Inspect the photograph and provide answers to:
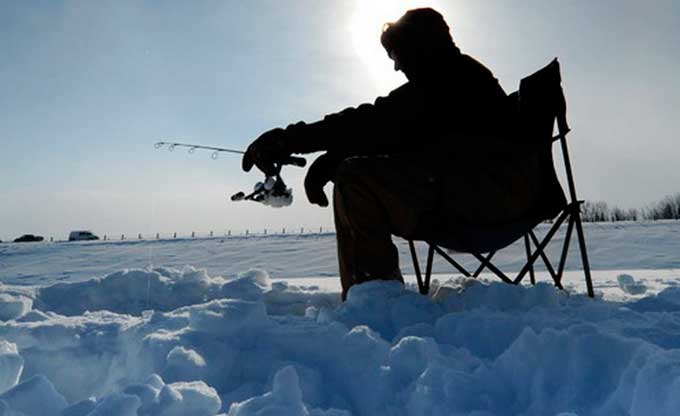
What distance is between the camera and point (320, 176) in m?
3.05

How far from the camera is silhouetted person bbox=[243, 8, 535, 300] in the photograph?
8.87ft

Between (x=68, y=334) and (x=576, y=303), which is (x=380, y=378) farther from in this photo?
(x=576, y=303)

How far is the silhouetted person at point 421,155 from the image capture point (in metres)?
2.71

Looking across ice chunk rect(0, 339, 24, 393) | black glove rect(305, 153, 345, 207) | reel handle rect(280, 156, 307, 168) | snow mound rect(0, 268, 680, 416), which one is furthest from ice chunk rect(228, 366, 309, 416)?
reel handle rect(280, 156, 307, 168)

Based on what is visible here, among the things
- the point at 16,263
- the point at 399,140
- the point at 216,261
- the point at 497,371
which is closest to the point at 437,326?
the point at 497,371

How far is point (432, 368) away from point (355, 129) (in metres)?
1.78

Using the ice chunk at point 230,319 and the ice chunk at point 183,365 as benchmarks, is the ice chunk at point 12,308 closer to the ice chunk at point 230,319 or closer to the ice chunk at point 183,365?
the ice chunk at point 230,319

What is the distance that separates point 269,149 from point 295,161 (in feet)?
0.94

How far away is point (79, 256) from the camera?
13117mm

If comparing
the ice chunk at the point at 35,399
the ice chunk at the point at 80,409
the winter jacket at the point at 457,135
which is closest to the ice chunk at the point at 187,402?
the ice chunk at the point at 80,409

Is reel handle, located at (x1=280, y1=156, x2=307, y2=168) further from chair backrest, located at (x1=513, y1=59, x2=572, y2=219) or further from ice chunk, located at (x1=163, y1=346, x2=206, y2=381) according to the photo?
ice chunk, located at (x1=163, y1=346, x2=206, y2=381)

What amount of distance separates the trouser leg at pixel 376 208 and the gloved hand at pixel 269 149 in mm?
440

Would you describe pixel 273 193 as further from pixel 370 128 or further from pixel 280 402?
pixel 280 402

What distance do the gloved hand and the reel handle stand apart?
83mm
